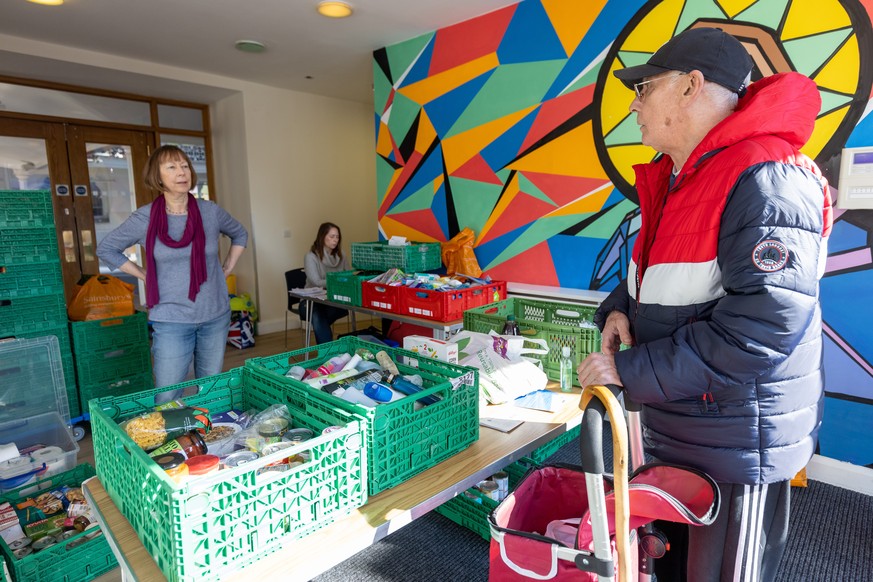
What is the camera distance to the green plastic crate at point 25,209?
124 inches

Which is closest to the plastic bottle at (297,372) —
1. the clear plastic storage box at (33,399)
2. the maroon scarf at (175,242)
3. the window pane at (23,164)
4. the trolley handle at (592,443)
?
the trolley handle at (592,443)

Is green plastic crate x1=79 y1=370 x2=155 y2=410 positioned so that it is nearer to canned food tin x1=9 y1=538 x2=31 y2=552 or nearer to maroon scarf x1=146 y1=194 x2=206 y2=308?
maroon scarf x1=146 y1=194 x2=206 y2=308

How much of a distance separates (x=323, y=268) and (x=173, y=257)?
2.56 meters

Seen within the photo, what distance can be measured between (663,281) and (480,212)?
3.17m

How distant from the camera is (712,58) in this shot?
3.70ft

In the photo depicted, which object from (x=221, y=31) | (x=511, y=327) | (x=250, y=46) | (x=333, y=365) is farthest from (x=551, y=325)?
(x=250, y=46)

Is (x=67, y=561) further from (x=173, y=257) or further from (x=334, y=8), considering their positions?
(x=334, y=8)

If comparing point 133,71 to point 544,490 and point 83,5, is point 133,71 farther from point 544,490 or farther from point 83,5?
point 544,490

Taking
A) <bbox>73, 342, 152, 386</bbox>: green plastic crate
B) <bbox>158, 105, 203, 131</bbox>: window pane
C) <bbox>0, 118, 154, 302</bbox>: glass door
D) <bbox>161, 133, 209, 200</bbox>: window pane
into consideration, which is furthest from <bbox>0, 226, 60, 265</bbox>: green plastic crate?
<bbox>158, 105, 203, 131</bbox>: window pane

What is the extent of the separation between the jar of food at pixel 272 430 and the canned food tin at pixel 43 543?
1105 mm

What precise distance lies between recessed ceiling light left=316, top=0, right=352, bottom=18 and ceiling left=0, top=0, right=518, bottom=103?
6 centimetres

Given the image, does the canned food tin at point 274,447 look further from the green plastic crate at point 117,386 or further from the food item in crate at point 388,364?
the green plastic crate at point 117,386

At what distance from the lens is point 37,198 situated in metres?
3.27

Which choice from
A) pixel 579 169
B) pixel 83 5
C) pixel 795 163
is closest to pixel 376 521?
pixel 795 163
